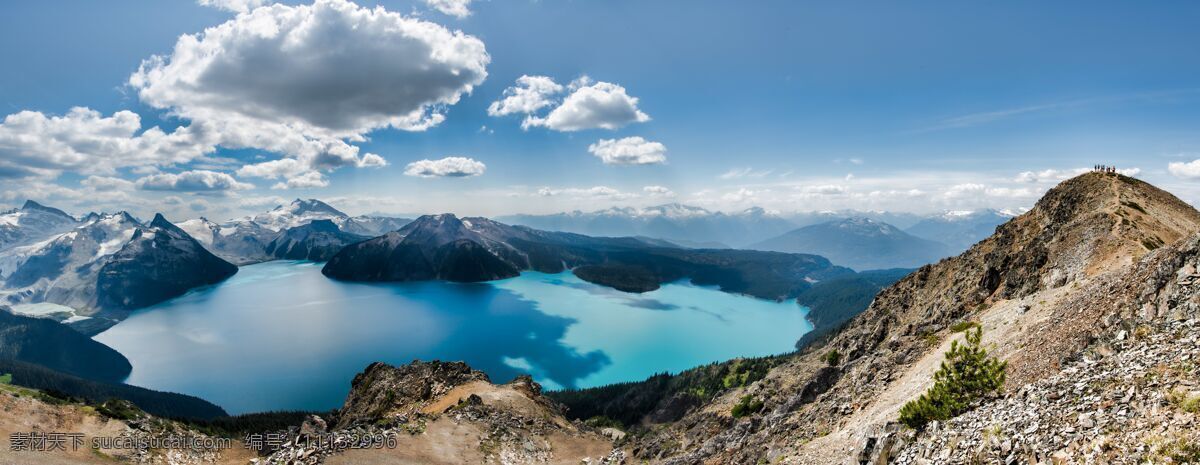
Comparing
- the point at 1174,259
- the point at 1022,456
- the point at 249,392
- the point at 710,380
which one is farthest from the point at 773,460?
the point at 249,392

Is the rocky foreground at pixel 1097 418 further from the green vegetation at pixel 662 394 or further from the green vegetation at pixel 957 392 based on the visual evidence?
the green vegetation at pixel 662 394

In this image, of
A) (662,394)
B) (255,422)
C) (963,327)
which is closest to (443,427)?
(963,327)

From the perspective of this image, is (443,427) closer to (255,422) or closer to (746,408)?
(746,408)

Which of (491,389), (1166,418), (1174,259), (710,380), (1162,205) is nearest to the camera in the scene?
(1166,418)

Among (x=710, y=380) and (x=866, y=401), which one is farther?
(x=710, y=380)

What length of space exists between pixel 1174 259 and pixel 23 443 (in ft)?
256

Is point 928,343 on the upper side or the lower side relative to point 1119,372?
lower

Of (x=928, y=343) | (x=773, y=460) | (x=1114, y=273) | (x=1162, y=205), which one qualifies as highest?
(x=1162, y=205)

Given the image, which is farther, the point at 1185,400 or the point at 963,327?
the point at 963,327

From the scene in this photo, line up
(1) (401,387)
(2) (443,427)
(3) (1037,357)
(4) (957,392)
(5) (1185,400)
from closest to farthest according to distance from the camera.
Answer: (5) (1185,400) < (4) (957,392) < (3) (1037,357) < (2) (443,427) < (1) (401,387)

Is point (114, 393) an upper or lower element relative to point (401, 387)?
lower

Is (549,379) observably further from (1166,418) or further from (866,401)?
(1166,418)

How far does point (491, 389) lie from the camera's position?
214 feet

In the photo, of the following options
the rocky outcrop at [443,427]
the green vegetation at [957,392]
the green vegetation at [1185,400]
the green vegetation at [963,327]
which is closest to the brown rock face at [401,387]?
the rocky outcrop at [443,427]
